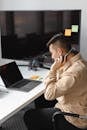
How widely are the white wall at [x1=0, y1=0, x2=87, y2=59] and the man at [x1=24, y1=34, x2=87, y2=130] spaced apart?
42.3 inches

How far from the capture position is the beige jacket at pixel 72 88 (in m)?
1.92

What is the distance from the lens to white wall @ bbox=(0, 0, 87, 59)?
3.07 metres

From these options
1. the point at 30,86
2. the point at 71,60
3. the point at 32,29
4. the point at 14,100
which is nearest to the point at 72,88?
the point at 71,60

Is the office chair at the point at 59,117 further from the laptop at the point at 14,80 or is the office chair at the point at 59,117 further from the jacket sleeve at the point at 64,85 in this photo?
→ the laptop at the point at 14,80

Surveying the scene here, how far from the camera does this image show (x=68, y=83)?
1.91 metres

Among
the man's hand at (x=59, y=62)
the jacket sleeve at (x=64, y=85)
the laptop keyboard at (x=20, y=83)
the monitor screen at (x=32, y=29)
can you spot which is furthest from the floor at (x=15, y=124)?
the jacket sleeve at (x=64, y=85)

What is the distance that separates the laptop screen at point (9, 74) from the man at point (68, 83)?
0.51m

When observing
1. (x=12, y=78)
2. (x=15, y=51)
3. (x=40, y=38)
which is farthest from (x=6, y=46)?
(x=12, y=78)

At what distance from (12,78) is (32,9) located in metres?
1.18

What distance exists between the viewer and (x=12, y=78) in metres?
2.53
